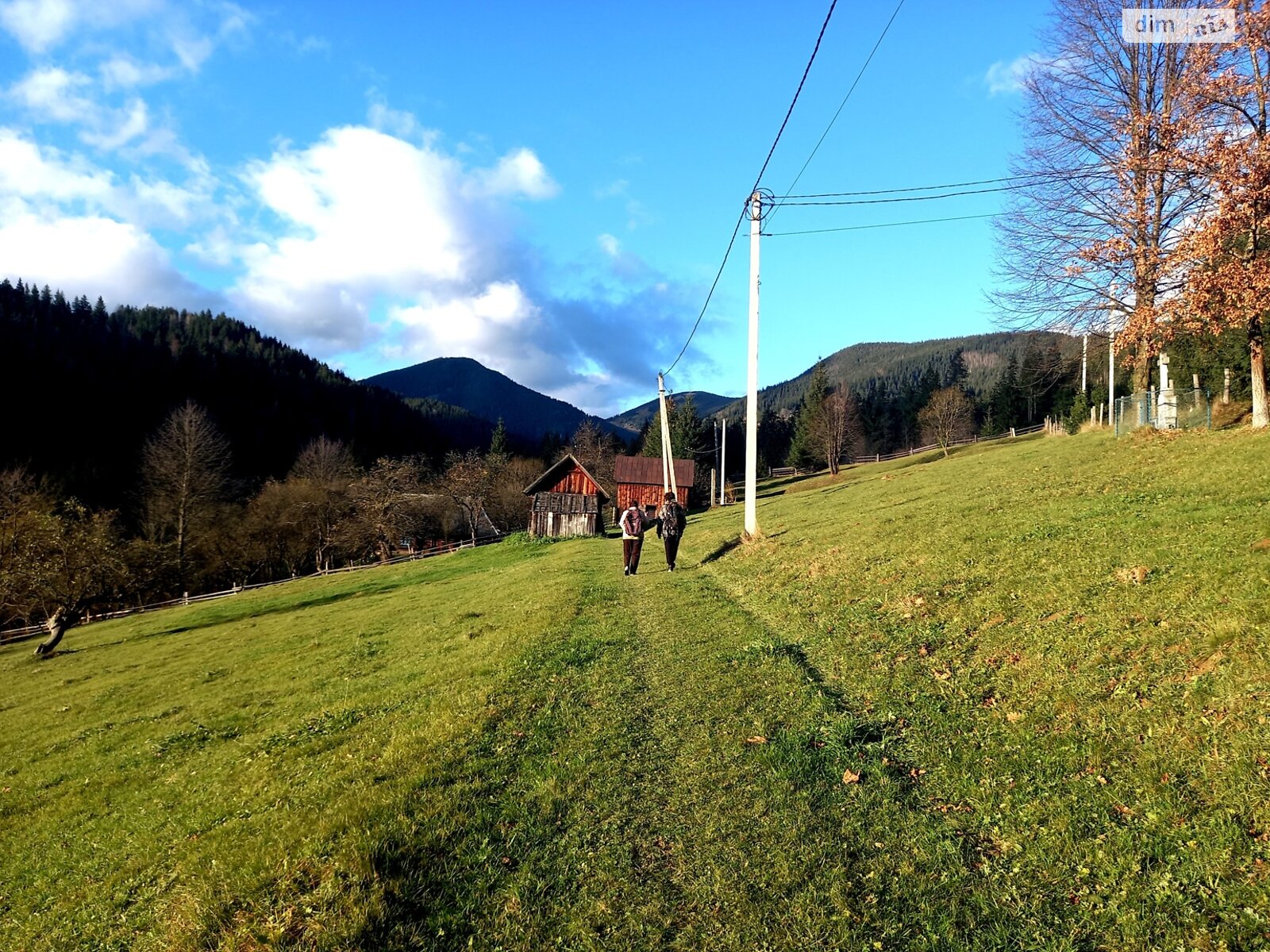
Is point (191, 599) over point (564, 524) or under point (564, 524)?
under

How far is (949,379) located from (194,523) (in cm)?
17639

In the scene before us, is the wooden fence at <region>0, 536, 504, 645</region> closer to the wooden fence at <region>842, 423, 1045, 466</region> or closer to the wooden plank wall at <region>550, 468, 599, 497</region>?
the wooden plank wall at <region>550, 468, 599, 497</region>

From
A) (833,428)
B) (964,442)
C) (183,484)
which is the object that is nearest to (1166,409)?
(833,428)

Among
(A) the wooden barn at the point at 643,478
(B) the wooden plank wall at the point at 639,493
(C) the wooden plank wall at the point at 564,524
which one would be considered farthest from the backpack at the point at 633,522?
(A) the wooden barn at the point at 643,478

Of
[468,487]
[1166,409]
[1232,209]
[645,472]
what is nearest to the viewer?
[1232,209]

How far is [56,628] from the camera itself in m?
30.1

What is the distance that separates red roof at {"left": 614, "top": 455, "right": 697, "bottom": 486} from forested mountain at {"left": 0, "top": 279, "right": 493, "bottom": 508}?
52.9 metres

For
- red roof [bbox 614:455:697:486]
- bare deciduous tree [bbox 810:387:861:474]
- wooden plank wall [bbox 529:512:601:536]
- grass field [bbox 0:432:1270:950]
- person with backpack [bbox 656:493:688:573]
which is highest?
bare deciduous tree [bbox 810:387:861:474]

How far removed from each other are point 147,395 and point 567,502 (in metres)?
112

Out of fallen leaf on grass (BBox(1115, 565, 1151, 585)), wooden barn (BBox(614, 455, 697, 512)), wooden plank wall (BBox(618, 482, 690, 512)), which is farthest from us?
wooden barn (BBox(614, 455, 697, 512))

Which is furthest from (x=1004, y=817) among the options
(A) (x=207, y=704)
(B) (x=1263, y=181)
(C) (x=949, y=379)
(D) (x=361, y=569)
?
(C) (x=949, y=379)

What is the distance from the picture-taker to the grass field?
396 cm

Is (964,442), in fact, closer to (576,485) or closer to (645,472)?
(645,472)

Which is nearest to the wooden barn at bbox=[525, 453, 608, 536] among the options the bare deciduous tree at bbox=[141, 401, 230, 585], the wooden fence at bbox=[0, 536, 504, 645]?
the wooden fence at bbox=[0, 536, 504, 645]
